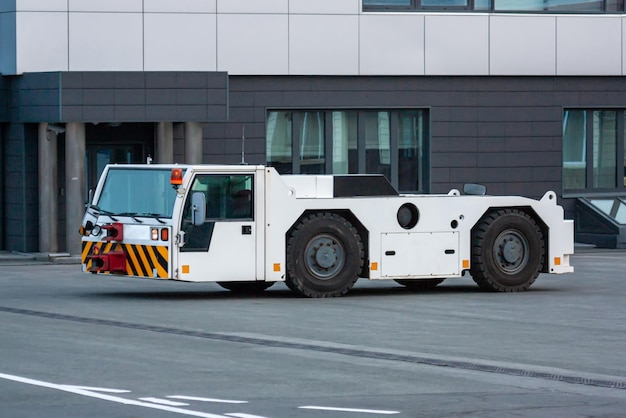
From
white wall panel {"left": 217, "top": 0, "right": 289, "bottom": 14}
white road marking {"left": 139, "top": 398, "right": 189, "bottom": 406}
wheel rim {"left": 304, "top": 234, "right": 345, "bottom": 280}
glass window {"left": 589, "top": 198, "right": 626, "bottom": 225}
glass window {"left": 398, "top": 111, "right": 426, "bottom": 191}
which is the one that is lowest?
white road marking {"left": 139, "top": 398, "right": 189, "bottom": 406}

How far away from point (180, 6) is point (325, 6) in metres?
3.14

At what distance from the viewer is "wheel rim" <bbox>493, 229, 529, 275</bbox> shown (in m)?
22.2

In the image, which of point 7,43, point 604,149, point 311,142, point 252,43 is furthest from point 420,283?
point 604,149

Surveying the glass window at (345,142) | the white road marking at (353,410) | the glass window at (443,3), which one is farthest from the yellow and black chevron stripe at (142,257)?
the glass window at (443,3)

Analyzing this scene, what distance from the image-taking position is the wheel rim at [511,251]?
Result: 22.2 metres

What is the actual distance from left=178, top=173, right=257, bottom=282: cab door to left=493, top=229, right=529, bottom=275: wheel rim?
3.86m

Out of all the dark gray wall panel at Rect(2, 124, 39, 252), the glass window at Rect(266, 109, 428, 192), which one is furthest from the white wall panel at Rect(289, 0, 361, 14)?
the dark gray wall panel at Rect(2, 124, 39, 252)

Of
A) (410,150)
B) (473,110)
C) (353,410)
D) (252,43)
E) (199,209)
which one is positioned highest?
(252,43)

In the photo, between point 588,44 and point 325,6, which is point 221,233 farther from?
point 588,44

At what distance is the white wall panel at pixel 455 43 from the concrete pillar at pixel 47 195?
845 cm

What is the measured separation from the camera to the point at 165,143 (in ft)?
103

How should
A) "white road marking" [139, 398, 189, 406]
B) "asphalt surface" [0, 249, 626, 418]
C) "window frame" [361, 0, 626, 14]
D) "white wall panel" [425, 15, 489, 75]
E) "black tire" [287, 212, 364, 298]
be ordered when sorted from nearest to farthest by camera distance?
"white road marking" [139, 398, 189, 406] → "asphalt surface" [0, 249, 626, 418] → "black tire" [287, 212, 364, 298] → "window frame" [361, 0, 626, 14] → "white wall panel" [425, 15, 489, 75]

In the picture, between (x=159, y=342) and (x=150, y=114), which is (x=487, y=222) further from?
(x=150, y=114)

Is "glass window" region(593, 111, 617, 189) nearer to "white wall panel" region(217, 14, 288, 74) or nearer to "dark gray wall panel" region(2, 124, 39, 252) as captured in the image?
"white wall panel" region(217, 14, 288, 74)
